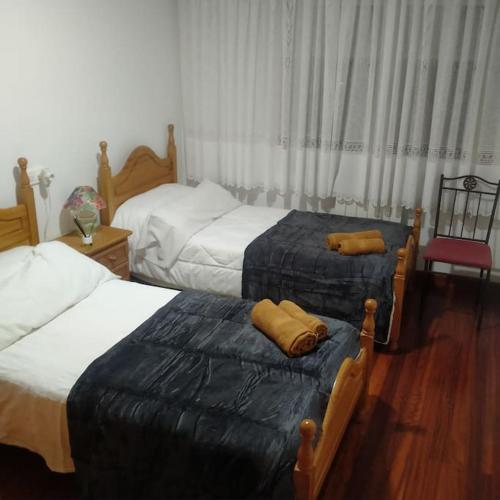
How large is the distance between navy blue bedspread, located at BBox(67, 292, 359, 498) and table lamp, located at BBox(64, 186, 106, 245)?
47.5 inches

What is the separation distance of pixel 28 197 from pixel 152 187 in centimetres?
137

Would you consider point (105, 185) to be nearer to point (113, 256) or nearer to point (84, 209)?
point (84, 209)

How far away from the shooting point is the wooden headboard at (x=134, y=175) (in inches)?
144

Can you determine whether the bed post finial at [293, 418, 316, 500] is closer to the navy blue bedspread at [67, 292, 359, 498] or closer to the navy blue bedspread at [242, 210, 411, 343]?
the navy blue bedspread at [67, 292, 359, 498]

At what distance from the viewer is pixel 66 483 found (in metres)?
2.21

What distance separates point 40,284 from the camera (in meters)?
2.48

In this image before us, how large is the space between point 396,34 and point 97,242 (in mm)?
2571

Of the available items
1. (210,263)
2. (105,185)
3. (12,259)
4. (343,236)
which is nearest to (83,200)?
(105,185)

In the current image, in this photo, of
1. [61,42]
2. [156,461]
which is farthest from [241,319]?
[61,42]

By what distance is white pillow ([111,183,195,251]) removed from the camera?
11.9 feet

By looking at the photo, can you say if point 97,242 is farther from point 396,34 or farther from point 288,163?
point 396,34

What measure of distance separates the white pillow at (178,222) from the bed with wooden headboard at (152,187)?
0.51ft

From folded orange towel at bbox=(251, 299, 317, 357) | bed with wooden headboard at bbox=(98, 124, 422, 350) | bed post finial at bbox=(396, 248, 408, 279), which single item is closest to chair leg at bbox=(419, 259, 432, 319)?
bed with wooden headboard at bbox=(98, 124, 422, 350)

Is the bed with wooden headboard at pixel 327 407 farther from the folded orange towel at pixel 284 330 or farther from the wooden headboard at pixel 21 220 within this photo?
the folded orange towel at pixel 284 330
